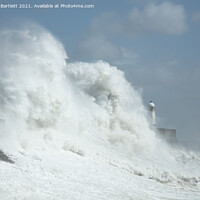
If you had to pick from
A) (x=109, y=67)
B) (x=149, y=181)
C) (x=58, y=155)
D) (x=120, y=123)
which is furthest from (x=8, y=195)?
(x=109, y=67)

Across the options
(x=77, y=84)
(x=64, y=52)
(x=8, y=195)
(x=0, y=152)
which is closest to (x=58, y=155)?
(x=0, y=152)

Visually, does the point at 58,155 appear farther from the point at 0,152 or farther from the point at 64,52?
the point at 64,52

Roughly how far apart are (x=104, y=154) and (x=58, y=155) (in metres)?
2.30

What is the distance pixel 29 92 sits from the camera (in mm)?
13125

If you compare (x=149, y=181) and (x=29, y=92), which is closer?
(x=149, y=181)

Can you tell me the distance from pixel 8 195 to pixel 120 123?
10477 millimetres

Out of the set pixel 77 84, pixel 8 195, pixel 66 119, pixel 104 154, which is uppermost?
pixel 77 84

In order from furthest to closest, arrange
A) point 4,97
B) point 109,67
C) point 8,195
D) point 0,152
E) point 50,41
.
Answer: point 109,67, point 50,41, point 4,97, point 0,152, point 8,195

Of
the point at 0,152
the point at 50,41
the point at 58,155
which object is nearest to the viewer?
the point at 0,152

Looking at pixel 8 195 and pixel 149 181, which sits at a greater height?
pixel 149 181

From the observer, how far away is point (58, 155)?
11875 millimetres

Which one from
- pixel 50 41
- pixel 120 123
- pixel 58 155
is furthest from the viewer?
pixel 120 123

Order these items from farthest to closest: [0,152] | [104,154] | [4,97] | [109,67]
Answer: [109,67]
[104,154]
[4,97]
[0,152]

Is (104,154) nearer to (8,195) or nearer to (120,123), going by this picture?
(120,123)
